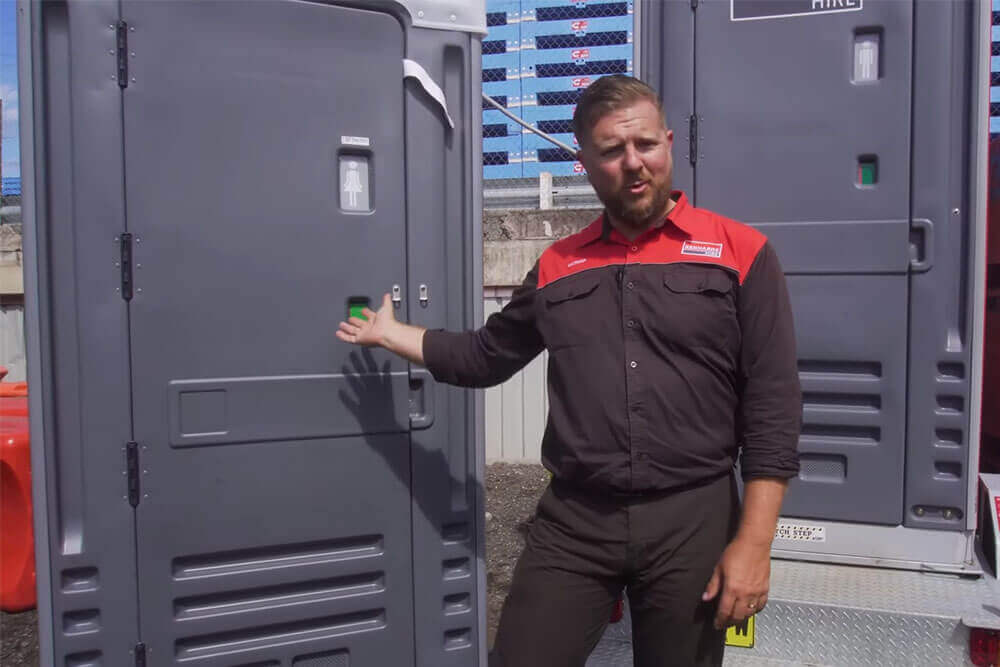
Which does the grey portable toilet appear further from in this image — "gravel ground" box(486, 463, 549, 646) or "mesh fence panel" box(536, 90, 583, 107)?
"mesh fence panel" box(536, 90, 583, 107)

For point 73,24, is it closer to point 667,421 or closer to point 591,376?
point 591,376

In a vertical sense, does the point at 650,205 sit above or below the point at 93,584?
above

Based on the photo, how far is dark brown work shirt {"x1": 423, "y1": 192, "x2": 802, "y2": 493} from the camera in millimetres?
Answer: 1819

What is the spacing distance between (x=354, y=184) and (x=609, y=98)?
0.87 meters

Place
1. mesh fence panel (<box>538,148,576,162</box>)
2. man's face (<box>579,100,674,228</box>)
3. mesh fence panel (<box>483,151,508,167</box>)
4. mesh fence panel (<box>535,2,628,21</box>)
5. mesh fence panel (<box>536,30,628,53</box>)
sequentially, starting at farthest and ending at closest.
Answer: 1. mesh fence panel (<box>535,2,628,21</box>)
2. mesh fence panel (<box>536,30,628,53</box>)
3. mesh fence panel (<box>483,151,508,167</box>)
4. mesh fence panel (<box>538,148,576,162</box>)
5. man's face (<box>579,100,674,228</box>)

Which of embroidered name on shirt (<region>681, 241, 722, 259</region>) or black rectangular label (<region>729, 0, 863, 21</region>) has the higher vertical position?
black rectangular label (<region>729, 0, 863, 21</region>)

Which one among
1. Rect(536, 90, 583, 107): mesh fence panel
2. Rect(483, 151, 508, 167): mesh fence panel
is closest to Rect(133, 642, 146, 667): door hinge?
Rect(483, 151, 508, 167): mesh fence panel

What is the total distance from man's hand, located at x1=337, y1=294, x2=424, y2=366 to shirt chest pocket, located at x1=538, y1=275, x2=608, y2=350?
0.42 meters

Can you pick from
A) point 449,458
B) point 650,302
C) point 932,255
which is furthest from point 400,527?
point 932,255

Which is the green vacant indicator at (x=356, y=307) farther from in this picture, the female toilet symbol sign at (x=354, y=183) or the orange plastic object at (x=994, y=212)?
the orange plastic object at (x=994, y=212)

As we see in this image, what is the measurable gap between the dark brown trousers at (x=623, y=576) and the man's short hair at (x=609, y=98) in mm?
858

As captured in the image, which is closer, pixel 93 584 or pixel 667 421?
pixel 667 421

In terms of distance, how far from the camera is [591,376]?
1.89 metres

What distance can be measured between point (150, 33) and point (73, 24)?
0.18 metres
